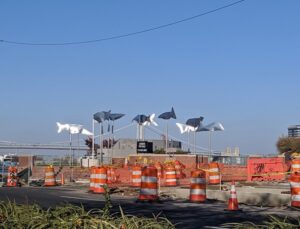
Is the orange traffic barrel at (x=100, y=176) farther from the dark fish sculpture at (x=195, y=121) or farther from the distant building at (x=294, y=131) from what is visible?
the distant building at (x=294, y=131)

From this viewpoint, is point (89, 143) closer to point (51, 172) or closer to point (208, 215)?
point (51, 172)

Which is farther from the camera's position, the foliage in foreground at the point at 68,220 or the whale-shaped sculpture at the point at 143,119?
the whale-shaped sculpture at the point at 143,119

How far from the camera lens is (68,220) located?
5762 mm

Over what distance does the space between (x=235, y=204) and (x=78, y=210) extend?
28.9 feet

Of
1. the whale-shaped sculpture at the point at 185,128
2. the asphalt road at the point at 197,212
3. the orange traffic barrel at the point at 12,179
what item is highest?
the whale-shaped sculpture at the point at 185,128

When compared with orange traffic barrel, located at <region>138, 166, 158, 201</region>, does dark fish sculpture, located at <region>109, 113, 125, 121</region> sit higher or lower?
higher

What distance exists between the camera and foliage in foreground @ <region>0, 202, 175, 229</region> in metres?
5.39

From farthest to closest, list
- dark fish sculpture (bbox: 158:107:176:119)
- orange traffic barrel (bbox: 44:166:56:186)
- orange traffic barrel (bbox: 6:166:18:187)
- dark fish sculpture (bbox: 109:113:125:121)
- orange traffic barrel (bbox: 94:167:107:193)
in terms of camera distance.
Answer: dark fish sculpture (bbox: 109:113:125:121) → dark fish sculpture (bbox: 158:107:176:119) → orange traffic barrel (bbox: 6:166:18:187) → orange traffic barrel (bbox: 44:166:56:186) → orange traffic barrel (bbox: 94:167:107:193)

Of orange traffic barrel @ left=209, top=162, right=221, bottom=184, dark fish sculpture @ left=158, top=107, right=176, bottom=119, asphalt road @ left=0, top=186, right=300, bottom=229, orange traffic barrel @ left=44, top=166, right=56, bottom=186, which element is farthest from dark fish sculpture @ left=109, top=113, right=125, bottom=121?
asphalt road @ left=0, top=186, right=300, bottom=229

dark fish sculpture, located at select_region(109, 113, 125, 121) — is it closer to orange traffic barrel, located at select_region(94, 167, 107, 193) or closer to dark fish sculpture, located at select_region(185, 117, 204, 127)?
dark fish sculpture, located at select_region(185, 117, 204, 127)

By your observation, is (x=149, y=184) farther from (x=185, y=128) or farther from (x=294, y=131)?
(x=294, y=131)

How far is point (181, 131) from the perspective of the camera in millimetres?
49500

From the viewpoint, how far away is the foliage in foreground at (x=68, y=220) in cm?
539

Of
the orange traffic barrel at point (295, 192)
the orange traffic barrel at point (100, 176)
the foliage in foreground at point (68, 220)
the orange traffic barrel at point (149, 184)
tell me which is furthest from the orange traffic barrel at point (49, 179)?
the foliage in foreground at point (68, 220)
